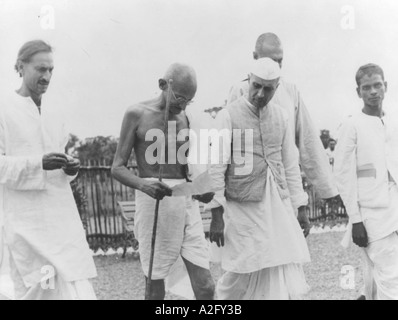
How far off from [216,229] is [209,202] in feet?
0.65

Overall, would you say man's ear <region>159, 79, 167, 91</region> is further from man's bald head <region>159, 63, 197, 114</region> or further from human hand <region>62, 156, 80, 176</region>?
human hand <region>62, 156, 80, 176</region>

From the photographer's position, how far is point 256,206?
503cm

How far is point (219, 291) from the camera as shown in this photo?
5.16 metres

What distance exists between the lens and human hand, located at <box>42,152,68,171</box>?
4961 mm

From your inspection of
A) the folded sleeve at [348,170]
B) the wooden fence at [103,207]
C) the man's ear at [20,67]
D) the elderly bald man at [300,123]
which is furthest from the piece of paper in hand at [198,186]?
the wooden fence at [103,207]

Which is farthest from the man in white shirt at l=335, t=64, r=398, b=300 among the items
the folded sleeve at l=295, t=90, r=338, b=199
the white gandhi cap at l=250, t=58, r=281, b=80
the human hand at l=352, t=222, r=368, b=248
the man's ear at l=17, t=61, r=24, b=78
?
the man's ear at l=17, t=61, r=24, b=78

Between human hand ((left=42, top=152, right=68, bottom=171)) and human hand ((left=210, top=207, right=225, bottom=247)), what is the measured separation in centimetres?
113

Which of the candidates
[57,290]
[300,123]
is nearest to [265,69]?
[300,123]

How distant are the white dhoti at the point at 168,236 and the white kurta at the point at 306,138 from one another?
1.01 meters

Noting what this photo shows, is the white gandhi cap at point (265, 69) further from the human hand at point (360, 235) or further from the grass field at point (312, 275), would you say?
the grass field at point (312, 275)

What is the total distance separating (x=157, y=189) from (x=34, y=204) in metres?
1.05

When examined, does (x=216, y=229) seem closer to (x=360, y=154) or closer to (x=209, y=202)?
(x=209, y=202)

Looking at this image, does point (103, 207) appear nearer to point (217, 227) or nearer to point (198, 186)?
point (217, 227)
